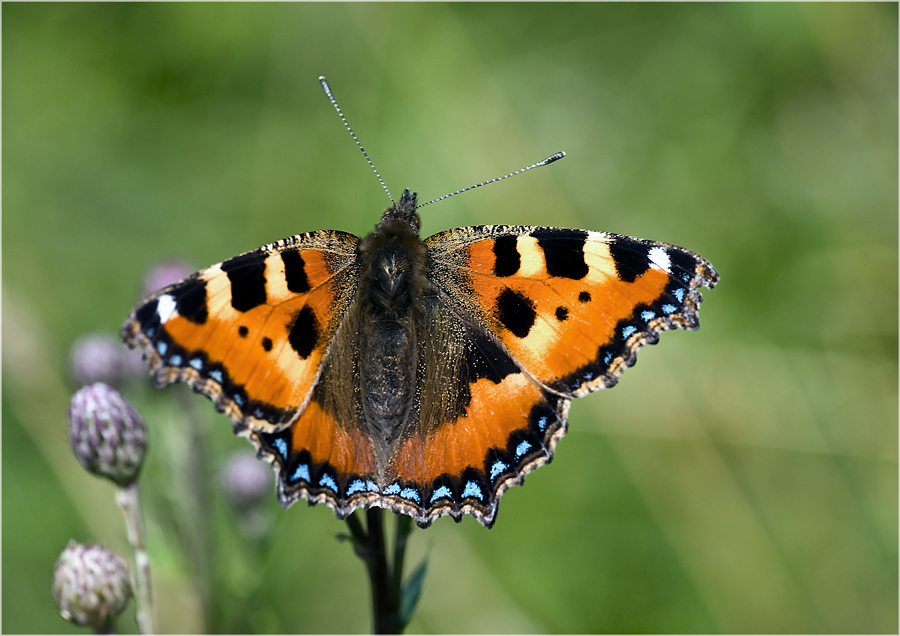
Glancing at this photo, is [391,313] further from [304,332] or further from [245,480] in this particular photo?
[245,480]

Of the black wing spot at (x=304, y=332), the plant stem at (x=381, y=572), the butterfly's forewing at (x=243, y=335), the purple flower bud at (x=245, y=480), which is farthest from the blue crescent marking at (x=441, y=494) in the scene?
the purple flower bud at (x=245, y=480)

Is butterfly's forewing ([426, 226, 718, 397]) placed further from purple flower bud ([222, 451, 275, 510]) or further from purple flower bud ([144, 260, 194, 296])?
purple flower bud ([144, 260, 194, 296])

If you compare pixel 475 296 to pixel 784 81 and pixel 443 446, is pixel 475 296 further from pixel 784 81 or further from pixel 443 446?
pixel 784 81

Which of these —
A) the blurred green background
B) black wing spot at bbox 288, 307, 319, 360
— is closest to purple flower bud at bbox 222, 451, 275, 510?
the blurred green background

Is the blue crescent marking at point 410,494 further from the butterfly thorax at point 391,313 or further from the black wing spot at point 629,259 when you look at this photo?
the black wing spot at point 629,259

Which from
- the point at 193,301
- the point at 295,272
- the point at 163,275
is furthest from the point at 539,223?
the point at 193,301

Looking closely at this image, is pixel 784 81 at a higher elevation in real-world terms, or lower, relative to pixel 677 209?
higher

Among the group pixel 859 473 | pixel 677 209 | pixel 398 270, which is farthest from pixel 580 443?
pixel 398 270

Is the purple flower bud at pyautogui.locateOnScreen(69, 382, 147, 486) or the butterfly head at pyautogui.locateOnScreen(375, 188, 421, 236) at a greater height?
the butterfly head at pyautogui.locateOnScreen(375, 188, 421, 236)
